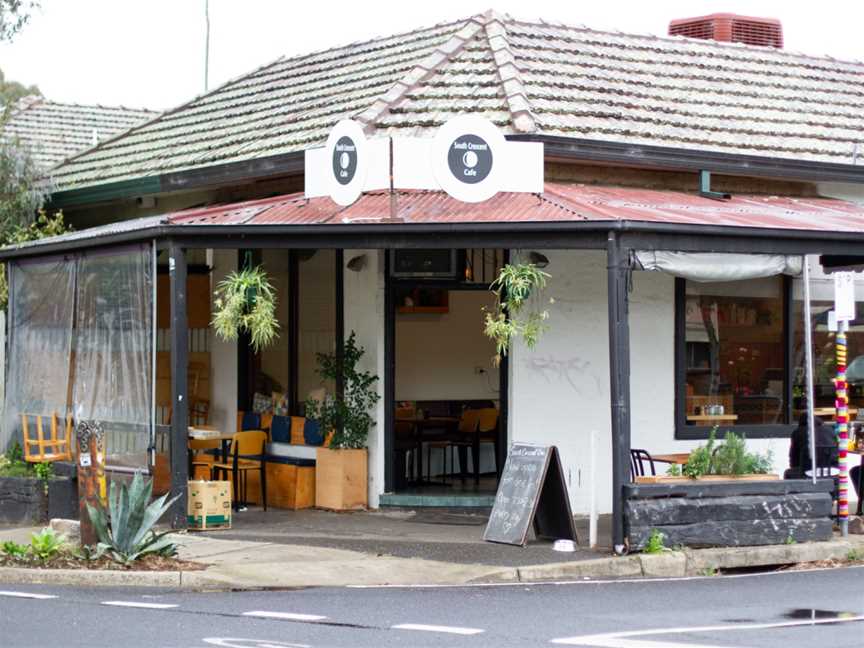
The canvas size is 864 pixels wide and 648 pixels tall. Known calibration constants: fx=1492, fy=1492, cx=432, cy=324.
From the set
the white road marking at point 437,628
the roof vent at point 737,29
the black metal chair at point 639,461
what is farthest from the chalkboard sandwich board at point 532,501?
the roof vent at point 737,29

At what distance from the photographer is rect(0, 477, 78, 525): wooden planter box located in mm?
15344

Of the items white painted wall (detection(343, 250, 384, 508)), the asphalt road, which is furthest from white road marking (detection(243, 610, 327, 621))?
white painted wall (detection(343, 250, 384, 508))

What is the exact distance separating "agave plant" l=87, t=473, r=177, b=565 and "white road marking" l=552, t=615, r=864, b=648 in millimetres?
4313

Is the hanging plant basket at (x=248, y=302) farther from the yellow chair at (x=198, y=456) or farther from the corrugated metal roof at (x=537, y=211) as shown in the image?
the yellow chair at (x=198, y=456)

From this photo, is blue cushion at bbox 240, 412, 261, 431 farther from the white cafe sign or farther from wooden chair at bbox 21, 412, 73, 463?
the white cafe sign

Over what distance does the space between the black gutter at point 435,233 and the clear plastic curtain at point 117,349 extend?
515mm

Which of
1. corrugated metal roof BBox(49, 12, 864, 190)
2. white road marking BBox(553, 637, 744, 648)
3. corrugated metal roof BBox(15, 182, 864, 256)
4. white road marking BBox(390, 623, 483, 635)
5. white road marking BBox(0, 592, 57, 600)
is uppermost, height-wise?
corrugated metal roof BBox(49, 12, 864, 190)

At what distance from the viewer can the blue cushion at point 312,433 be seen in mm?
16266

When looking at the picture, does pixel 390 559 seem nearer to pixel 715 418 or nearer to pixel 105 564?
pixel 105 564

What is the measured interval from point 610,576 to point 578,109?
5803 millimetres

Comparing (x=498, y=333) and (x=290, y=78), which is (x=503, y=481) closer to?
(x=498, y=333)

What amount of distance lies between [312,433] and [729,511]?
5.10m

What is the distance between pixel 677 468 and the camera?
13.9 metres

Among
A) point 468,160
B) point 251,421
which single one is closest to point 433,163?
point 468,160
